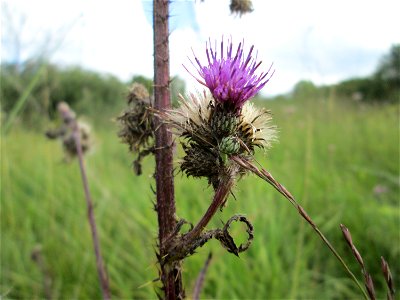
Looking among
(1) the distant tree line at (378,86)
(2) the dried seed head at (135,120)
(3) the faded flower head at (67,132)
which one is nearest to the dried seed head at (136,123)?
(2) the dried seed head at (135,120)

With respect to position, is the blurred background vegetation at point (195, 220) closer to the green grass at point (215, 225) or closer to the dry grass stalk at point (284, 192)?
the green grass at point (215, 225)

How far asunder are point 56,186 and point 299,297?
9.30 feet

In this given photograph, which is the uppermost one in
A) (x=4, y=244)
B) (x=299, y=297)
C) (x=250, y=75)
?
(x=250, y=75)

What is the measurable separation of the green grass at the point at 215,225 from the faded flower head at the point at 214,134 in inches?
48.5

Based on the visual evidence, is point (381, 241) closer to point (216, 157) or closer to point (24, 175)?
point (216, 157)

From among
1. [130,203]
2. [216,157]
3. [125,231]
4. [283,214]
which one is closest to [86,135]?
[125,231]

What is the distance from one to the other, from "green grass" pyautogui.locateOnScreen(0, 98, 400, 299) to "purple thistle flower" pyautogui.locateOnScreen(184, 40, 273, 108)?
1314 millimetres

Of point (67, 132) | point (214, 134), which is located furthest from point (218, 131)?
point (67, 132)

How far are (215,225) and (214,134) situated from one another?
2538 mm

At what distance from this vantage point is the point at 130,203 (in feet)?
12.8

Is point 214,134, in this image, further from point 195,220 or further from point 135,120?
point 195,220

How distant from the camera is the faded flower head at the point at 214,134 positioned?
833 mm

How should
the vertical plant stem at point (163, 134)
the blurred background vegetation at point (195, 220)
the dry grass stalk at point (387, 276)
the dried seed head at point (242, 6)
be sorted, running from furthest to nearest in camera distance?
the blurred background vegetation at point (195, 220)
the dried seed head at point (242, 6)
the vertical plant stem at point (163, 134)
the dry grass stalk at point (387, 276)

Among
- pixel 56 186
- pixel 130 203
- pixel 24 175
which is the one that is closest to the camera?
pixel 130 203
